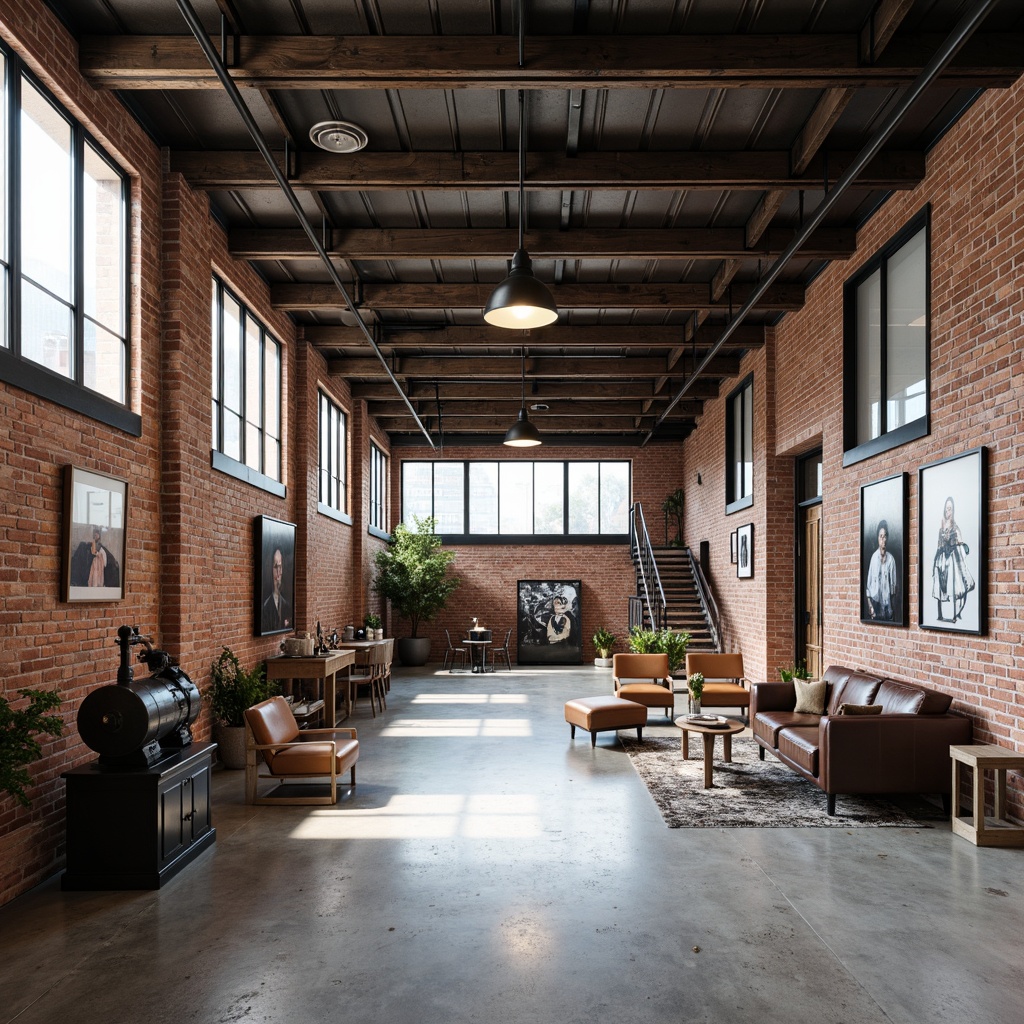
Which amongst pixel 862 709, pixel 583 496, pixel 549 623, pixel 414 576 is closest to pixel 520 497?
pixel 583 496

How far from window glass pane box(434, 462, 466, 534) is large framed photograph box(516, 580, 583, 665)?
2.04 meters

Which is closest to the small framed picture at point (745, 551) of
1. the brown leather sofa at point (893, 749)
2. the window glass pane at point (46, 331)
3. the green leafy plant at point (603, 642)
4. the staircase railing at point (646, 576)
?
the staircase railing at point (646, 576)

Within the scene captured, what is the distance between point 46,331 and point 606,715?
607cm

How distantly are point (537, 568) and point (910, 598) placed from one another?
452 inches

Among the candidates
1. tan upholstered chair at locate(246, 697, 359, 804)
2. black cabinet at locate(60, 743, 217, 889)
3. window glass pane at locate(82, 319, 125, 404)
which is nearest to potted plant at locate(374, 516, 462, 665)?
tan upholstered chair at locate(246, 697, 359, 804)

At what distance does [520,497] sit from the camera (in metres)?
18.2

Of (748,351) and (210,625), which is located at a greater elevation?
(748,351)

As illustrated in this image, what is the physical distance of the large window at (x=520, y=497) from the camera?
1819 cm

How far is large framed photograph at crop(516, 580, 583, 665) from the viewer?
17.7 metres

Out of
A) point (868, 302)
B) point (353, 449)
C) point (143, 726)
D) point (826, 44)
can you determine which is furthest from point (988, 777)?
point (353, 449)

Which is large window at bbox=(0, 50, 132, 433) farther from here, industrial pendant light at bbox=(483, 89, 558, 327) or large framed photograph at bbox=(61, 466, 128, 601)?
industrial pendant light at bbox=(483, 89, 558, 327)

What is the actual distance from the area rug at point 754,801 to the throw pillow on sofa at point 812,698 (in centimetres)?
56

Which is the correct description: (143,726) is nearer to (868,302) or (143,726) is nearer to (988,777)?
(988,777)

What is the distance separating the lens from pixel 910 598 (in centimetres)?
692
